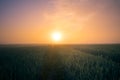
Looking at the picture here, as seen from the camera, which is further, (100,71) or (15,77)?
(100,71)

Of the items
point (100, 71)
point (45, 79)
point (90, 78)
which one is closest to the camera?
point (90, 78)

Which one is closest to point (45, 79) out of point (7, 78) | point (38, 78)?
point (38, 78)

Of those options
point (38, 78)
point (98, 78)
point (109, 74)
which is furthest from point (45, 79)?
point (109, 74)

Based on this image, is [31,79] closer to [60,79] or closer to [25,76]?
[25,76]

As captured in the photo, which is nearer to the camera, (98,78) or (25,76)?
(98,78)

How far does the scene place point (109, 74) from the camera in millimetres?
13828

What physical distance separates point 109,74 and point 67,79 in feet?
9.74

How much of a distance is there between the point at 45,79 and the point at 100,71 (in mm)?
3848

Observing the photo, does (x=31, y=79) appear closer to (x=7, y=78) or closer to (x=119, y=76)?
(x=7, y=78)

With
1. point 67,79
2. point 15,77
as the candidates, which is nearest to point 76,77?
point 67,79

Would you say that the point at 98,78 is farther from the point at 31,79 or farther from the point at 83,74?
the point at 31,79

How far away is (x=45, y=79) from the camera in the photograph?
43.8 feet

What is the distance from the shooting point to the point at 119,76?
13578 millimetres

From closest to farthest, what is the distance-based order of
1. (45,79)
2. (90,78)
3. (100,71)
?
1. (90,78)
2. (45,79)
3. (100,71)
